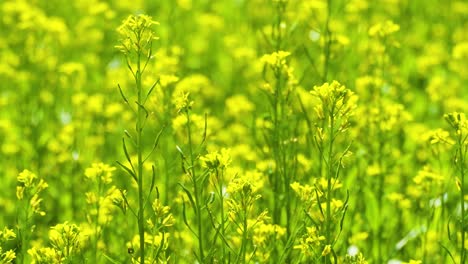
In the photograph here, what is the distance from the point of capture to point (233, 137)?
5516 millimetres

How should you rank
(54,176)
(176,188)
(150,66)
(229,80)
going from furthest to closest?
1. (229,80)
2. (150,66)
3. (54,176)
4. (176,188)

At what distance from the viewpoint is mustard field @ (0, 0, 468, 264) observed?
3.26m

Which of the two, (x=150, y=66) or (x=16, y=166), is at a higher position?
(x=150, y=66)

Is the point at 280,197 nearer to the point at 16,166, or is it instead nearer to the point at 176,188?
the point at 176,188

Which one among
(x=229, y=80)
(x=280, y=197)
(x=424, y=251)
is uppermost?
(x=229, y=80)

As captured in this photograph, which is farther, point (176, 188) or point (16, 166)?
point (16, 166)

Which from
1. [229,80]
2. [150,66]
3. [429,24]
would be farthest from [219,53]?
[429,24]

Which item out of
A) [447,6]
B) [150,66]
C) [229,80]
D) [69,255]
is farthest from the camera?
[447,6]

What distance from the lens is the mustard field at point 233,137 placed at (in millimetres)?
3260

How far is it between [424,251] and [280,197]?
70 cm

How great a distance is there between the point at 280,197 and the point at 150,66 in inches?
95.3

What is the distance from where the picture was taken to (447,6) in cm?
780

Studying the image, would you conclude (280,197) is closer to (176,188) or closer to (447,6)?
(176,188)

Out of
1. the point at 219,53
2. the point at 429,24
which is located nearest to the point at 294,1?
the point at 219,53
